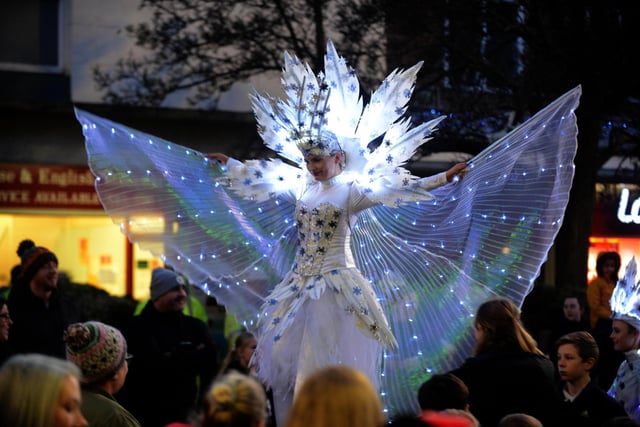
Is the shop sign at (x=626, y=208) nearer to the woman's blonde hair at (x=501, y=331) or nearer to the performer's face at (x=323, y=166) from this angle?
the performer's face at (x=323, y=166)

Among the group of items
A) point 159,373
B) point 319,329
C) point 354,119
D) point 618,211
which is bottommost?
point 159,373

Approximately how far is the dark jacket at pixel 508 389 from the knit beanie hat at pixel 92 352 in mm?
1681

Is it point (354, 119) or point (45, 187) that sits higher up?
point (354, 119)

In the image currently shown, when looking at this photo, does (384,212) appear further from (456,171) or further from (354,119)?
(456,171)

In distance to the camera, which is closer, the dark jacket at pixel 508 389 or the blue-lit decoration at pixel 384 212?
the dark jacket at pixel 508 389

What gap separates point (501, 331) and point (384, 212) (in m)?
1.61

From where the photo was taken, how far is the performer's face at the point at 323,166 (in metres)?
5.75

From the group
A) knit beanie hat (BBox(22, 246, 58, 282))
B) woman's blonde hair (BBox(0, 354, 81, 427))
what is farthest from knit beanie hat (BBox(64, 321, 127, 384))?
knit beanie hat (BBox(22, 246, 58, 282))

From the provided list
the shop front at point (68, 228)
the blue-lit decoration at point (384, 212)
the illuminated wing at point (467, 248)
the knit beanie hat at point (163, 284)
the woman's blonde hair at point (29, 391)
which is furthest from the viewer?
the shop front at point (68, 228)

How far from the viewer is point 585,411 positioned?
5.02 meters

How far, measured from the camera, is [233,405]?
2.98 metres

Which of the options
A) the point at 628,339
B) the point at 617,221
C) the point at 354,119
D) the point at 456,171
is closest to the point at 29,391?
the point at 456,171

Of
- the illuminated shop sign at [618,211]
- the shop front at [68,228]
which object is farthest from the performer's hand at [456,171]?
the shop front at [68,228]

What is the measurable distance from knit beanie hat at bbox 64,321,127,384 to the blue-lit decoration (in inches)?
66.1
